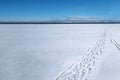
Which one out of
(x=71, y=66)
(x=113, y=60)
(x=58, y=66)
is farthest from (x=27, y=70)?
(x=113, y=60)

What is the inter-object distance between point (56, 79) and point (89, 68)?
1182mm

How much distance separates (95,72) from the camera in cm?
452

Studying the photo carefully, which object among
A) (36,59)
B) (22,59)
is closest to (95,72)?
(36,59)

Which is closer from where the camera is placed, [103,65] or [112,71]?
[112,71]

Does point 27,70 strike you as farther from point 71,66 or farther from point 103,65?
point 103,65

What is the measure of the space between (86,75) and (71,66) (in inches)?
34.3

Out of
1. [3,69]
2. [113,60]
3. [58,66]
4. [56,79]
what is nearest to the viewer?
[56,79]

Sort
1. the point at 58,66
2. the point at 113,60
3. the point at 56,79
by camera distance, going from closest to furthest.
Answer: the point at 56,79 → the point at 58,66 → the point at 113,60

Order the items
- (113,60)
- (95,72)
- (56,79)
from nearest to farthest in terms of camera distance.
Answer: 1. (56,79)
2. (95,72)
3. (113,60)

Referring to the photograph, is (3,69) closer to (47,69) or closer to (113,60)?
(47,69)

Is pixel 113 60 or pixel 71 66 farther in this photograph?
pixel 113 60

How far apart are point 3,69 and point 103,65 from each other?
9.67 feet

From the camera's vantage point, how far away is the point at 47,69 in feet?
16.2

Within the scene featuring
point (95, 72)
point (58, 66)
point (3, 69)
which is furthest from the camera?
point (58, 66)
